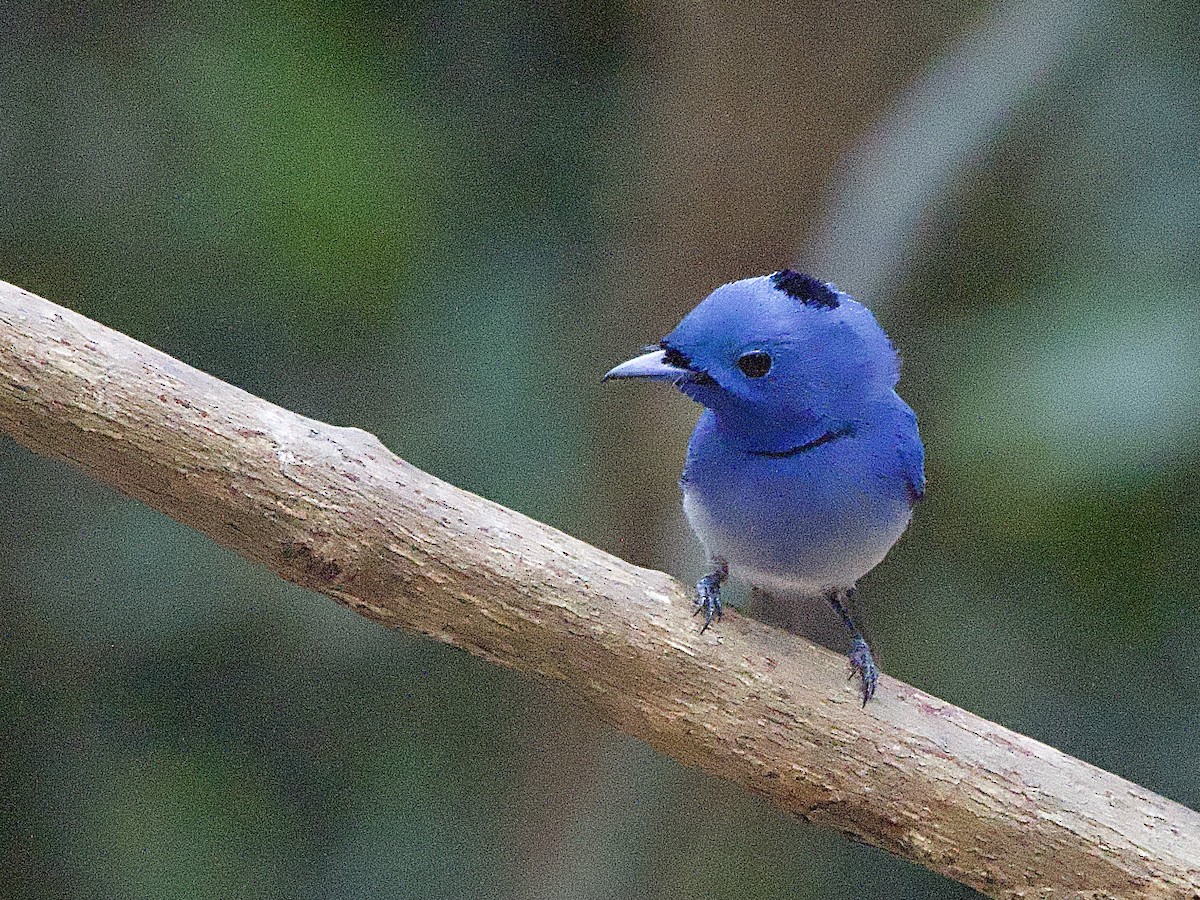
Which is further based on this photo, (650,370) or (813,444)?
(813,444)

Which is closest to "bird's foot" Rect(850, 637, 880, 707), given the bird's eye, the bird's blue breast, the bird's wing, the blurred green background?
the bird's blue breast

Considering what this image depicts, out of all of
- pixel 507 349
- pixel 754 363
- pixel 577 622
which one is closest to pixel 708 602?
pixel 577 622

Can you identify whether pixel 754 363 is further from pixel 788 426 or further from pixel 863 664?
pixel 863 664

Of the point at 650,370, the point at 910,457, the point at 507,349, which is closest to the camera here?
the point at 650,370

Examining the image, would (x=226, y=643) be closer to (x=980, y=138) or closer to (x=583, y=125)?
(x=583, y=125)

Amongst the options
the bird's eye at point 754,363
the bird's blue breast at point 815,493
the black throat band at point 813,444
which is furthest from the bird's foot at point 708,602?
the bird's eye at point 754,363

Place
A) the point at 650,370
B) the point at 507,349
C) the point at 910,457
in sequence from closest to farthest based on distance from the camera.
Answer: the point at 650,370, the point at 910,457, the point at 507,349
